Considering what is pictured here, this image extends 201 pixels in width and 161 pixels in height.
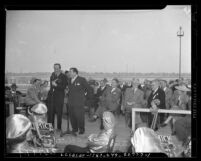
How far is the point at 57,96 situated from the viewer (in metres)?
3.03

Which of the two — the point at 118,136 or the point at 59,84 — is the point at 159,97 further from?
the point at 59,84

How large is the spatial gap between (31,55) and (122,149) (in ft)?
5.37

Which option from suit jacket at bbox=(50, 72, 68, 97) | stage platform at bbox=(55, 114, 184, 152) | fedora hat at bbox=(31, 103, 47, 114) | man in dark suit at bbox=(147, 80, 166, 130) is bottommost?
stage platform at bbox=(55, 114, 184, 152)

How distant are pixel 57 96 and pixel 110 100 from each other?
2.19 feet

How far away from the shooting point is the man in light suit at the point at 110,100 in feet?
9.84

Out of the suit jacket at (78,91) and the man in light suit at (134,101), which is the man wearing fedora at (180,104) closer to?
the man in light suit at (134,101)

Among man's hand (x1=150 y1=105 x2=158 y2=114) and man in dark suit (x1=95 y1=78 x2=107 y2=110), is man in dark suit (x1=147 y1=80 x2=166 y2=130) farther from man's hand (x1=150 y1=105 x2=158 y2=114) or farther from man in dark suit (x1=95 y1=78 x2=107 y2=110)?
man in dark suit (x1=95 y1=78 x2=107 y2=110)

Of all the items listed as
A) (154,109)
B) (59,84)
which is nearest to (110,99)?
(154,109)

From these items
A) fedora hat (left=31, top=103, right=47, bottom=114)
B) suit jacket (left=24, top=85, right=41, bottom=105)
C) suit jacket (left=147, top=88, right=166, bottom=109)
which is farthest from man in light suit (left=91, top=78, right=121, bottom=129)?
suit jacket (left=24, top=85, right=41, bottom=105)

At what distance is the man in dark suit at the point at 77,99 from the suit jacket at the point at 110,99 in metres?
0.20

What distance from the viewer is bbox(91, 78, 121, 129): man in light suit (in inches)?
118

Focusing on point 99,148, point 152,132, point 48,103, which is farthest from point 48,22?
point 152,132

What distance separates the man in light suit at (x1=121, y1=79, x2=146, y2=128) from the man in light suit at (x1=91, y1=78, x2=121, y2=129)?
0.10 metres

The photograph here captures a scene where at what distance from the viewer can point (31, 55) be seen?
9.90ft
